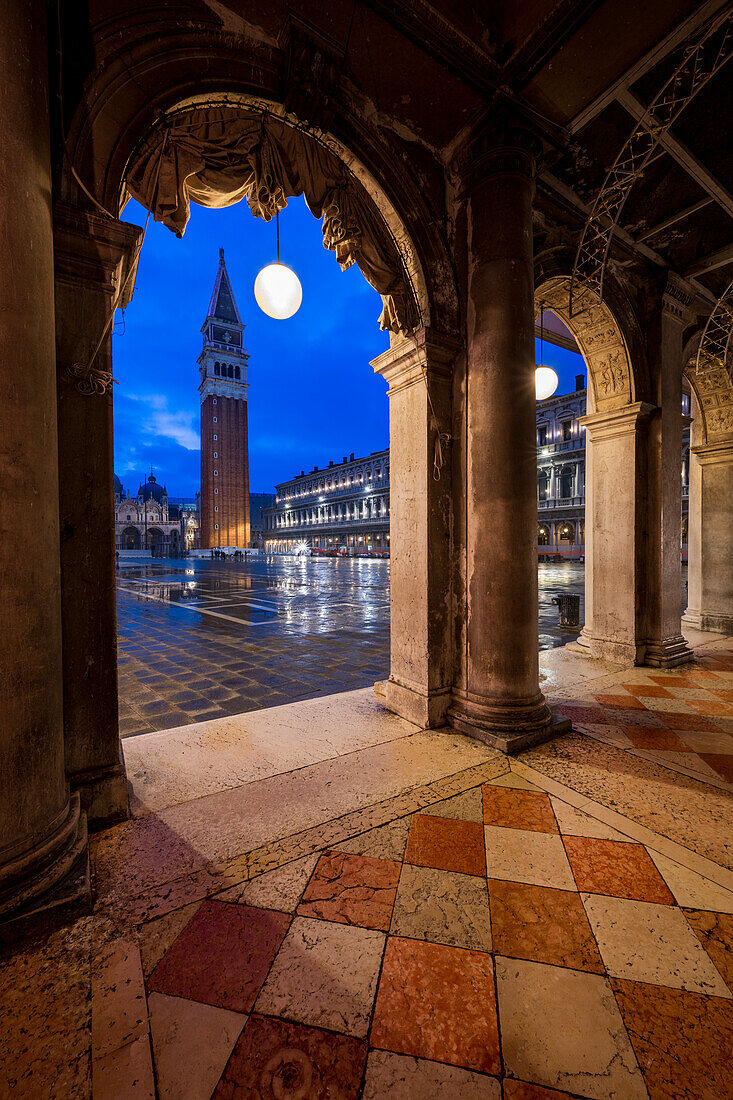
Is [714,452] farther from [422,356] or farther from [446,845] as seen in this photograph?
[446,845]

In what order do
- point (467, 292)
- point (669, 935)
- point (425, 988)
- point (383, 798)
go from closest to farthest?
1. point (425, 988)
2. point (669, 935)
3. point (383, 798)
4. point (467, 292)

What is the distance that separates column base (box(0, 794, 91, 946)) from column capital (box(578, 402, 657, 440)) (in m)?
5.04

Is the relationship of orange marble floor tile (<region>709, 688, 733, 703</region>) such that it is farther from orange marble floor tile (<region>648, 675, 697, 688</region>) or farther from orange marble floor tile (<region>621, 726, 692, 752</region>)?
orange marble floor tile (<region>621, 726, 692, 752</region>)

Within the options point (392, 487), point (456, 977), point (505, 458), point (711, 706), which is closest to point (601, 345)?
point (505, 458)

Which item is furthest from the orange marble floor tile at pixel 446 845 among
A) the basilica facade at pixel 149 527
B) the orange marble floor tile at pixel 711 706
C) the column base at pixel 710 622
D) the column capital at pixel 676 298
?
the basilica facade at pixel 149 527

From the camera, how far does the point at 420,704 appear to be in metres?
2.94

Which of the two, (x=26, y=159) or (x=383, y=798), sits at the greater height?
(x=26, y=159)

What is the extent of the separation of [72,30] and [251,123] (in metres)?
0.94

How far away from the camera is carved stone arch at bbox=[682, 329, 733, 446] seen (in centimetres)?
578

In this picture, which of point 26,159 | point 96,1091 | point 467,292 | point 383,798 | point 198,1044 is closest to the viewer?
point 96,1091

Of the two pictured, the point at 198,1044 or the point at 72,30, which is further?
the point at 72,30

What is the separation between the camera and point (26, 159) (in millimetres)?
1487

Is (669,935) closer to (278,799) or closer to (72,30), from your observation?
(278,799)

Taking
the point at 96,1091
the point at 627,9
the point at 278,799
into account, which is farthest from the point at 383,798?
the point at 627,9
